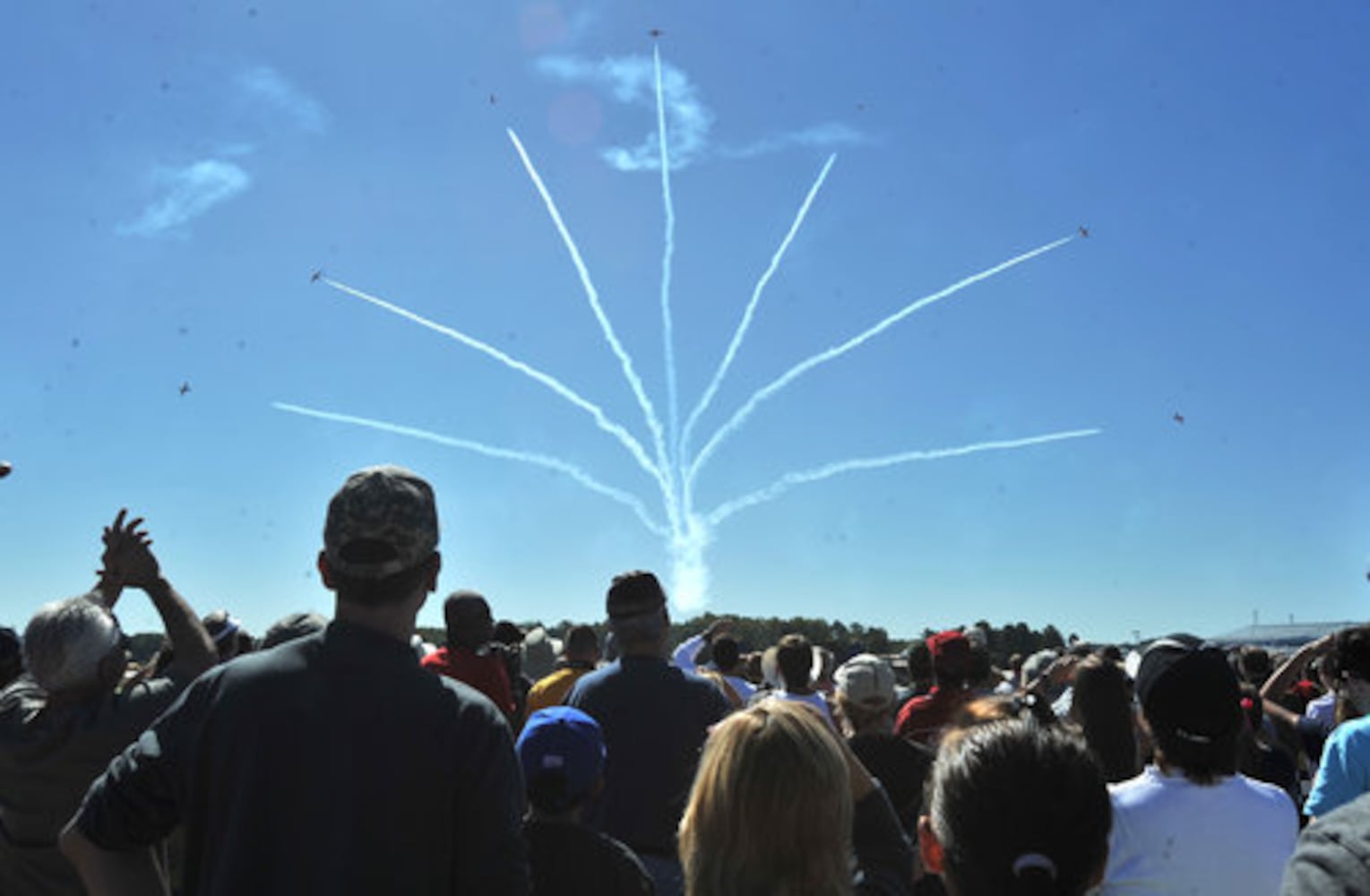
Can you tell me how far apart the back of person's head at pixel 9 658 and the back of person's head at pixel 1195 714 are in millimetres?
5163

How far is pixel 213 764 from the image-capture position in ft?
9.20

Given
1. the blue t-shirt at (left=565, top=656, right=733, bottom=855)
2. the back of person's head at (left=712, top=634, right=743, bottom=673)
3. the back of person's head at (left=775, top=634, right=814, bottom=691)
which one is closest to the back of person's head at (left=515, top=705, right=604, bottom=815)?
the blue t-shirt at (left=565, top=656, right=733, bottom=855)

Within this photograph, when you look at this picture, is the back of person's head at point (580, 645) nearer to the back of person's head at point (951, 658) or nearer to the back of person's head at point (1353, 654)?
the back of person's head at point (951, 658)

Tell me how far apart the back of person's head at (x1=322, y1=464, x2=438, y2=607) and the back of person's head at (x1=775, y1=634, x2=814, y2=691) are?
4.79 m

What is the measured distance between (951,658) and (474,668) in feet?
9.49

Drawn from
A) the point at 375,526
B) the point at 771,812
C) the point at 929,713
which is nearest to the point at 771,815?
the point at 771,812

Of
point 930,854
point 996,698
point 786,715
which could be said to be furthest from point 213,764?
point 996,698

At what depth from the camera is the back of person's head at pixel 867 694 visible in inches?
229

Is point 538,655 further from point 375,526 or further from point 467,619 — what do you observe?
point 375,526

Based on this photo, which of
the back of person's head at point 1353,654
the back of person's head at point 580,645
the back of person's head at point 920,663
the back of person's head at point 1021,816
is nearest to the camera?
the back of person's head at point 1021,816

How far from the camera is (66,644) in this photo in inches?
162

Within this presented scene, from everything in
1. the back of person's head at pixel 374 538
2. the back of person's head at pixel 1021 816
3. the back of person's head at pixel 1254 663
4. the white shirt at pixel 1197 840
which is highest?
the back of person's head at pixel 374 538

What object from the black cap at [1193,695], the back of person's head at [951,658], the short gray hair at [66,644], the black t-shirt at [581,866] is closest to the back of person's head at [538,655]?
the back of person's head at [951,658]

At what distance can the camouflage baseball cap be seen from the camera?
294 centimetres
